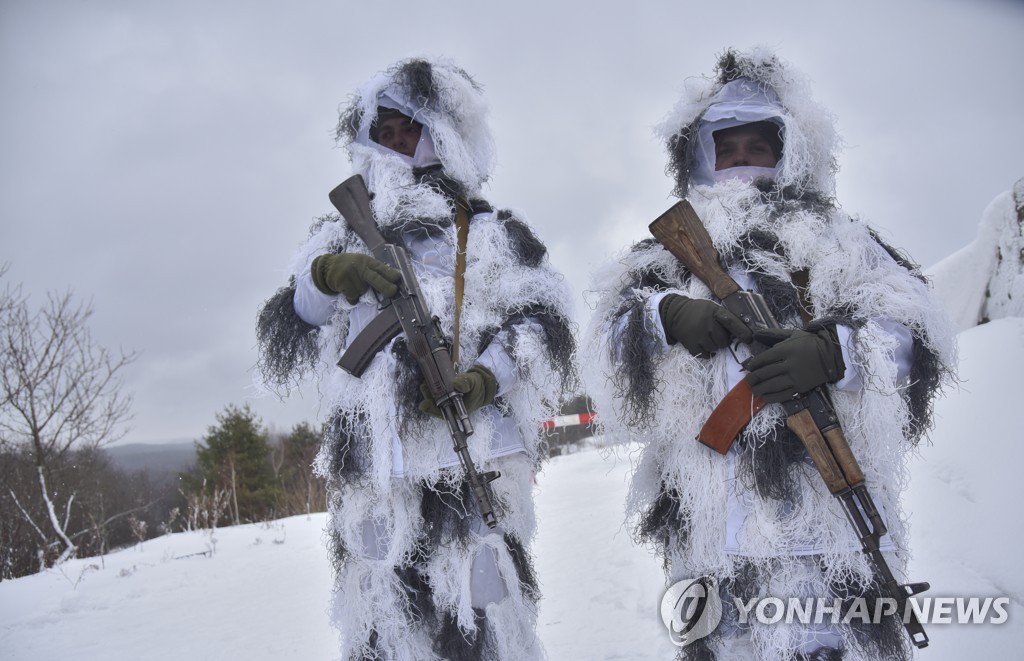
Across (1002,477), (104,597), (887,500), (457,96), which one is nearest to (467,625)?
(887,500)

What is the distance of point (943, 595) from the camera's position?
2873mm

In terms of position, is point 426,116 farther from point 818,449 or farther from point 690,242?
point 818,449

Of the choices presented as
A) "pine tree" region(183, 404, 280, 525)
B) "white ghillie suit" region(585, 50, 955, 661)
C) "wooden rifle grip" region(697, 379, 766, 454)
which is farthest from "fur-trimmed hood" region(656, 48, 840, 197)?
"pine tree" region(183, 404, 280, 525)

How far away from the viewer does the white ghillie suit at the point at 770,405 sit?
1984mm

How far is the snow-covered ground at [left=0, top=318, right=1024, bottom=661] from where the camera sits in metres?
3.19

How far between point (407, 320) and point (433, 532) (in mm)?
771

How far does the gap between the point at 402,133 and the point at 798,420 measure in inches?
76.8

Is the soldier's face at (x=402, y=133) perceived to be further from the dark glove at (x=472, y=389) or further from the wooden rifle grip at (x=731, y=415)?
the wooden rifle grip at (x=731, y=415)

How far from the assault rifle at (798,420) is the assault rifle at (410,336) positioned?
785 millimetres

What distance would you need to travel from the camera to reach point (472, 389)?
227 cm

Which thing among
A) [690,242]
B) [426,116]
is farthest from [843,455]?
[426,116]

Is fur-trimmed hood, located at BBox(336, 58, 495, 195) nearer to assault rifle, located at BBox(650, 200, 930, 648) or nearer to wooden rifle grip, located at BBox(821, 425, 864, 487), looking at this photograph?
assault rifle, located at BBox(650, 200, 930, 648)

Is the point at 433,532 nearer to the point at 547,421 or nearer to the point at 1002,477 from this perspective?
the point at 547,421

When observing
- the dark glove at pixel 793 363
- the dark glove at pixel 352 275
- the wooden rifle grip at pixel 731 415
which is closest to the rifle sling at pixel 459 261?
the dark glove at pixel 352 275
